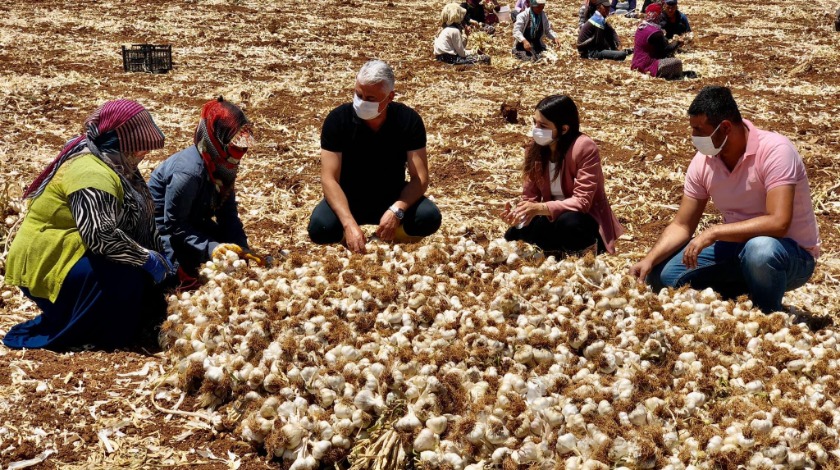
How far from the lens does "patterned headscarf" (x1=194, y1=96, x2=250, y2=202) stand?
4.59 meters

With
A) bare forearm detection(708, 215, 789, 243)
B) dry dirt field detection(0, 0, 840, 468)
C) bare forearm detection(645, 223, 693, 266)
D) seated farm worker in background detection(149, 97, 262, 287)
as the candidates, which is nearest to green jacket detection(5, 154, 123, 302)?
dry dirt field detection(0, 0, 840, 468)

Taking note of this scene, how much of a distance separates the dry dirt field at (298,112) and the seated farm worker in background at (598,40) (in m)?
0.27

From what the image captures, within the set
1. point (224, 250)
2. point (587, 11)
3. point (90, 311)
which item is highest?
point (587, 11)

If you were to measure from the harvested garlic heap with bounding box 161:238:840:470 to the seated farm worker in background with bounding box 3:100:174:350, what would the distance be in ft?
1.11

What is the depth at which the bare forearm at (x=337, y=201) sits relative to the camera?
4.93 meters

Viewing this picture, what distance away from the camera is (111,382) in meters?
3.90

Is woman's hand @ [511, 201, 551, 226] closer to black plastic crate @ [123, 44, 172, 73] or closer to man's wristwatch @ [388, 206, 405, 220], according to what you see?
man's wristwatch @ [388, 206, 405, 220]

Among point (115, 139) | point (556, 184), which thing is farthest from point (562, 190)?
point (115, 139)

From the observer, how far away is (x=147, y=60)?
10.7 meters

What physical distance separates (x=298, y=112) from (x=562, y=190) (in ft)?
15.8

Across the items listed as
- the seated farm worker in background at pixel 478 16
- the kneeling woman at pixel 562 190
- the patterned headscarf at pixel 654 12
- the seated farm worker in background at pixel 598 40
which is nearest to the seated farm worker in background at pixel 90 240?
the kneeling woman at pixel 562 190

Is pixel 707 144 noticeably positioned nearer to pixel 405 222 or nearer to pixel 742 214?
pixel 742 214

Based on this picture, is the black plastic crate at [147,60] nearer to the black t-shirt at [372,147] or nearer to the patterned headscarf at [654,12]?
the black t-shirt at [372,147]

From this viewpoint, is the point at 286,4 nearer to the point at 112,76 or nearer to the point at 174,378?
the point at 112,76
